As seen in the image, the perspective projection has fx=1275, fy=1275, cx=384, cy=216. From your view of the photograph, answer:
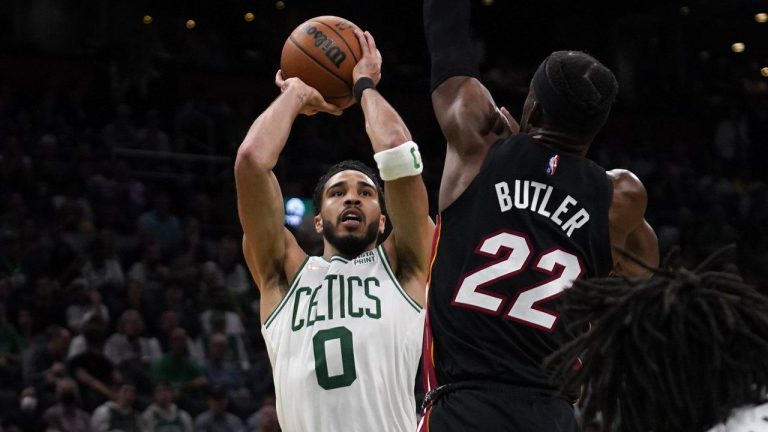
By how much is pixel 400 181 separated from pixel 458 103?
1.12m

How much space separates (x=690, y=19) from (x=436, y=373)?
18.8 m

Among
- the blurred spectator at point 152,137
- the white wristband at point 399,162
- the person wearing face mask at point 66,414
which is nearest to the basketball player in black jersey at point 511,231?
the white wristband at point 399,162

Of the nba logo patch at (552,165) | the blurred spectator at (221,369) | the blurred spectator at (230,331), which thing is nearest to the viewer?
the nba logo patch at (552,165)

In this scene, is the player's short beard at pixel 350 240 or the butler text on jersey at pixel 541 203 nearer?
the butler text on jersey at pixel 541 203

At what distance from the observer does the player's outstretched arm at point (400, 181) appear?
4809 millimetres

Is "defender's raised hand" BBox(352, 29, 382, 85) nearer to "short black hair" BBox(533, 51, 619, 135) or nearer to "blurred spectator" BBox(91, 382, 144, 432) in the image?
"short black hair" BBox(533, 51, 619, 135)

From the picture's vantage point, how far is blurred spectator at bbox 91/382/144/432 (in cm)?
980

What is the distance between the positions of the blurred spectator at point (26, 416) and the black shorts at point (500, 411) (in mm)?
6547

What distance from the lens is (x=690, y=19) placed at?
21609mm

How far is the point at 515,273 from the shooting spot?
12.5ft

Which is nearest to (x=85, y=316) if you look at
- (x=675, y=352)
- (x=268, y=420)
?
(x=268, y=420)

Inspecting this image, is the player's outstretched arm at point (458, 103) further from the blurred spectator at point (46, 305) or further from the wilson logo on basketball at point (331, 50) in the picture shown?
the blurred spectator at point (46, 305)

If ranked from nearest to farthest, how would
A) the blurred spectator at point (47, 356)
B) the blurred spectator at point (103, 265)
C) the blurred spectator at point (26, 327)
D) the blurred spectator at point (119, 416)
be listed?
the blurred spectator at point (119, 416), the blurred spectator at point (47, 356), the blurred spectator at point (26, 327), the blurred spectator at point (103, 265)

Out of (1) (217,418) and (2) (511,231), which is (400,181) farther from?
(1) (217,418)
